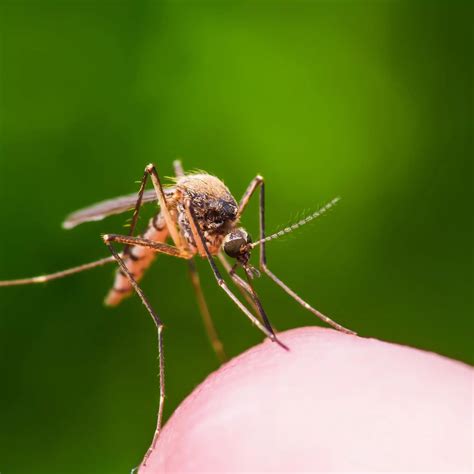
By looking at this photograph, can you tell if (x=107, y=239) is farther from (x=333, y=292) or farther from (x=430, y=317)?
(x=430, y=317)

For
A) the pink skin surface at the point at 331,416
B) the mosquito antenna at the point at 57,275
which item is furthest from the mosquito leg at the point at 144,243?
the pink skin surface at the point at 331,416

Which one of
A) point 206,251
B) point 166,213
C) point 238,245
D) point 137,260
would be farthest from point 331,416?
point 137,260

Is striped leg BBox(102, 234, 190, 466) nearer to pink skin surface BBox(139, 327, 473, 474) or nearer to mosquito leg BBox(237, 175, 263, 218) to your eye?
mosquito leg BBox(237, 175, 263, 218)

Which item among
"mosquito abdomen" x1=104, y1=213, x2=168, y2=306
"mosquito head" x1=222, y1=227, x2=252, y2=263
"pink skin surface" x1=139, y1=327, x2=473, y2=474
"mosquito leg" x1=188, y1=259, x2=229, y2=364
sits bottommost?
"mosquito leg" x1=188, y1=259, x2=229, y2=364

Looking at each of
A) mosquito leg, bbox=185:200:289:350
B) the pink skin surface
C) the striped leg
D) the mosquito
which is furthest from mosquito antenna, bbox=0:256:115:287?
the pink skin surface

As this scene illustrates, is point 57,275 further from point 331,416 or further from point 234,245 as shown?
point 331,416

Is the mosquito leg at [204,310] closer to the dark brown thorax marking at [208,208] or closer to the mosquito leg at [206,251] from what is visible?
the dark brown thorax marking at [208,208]
